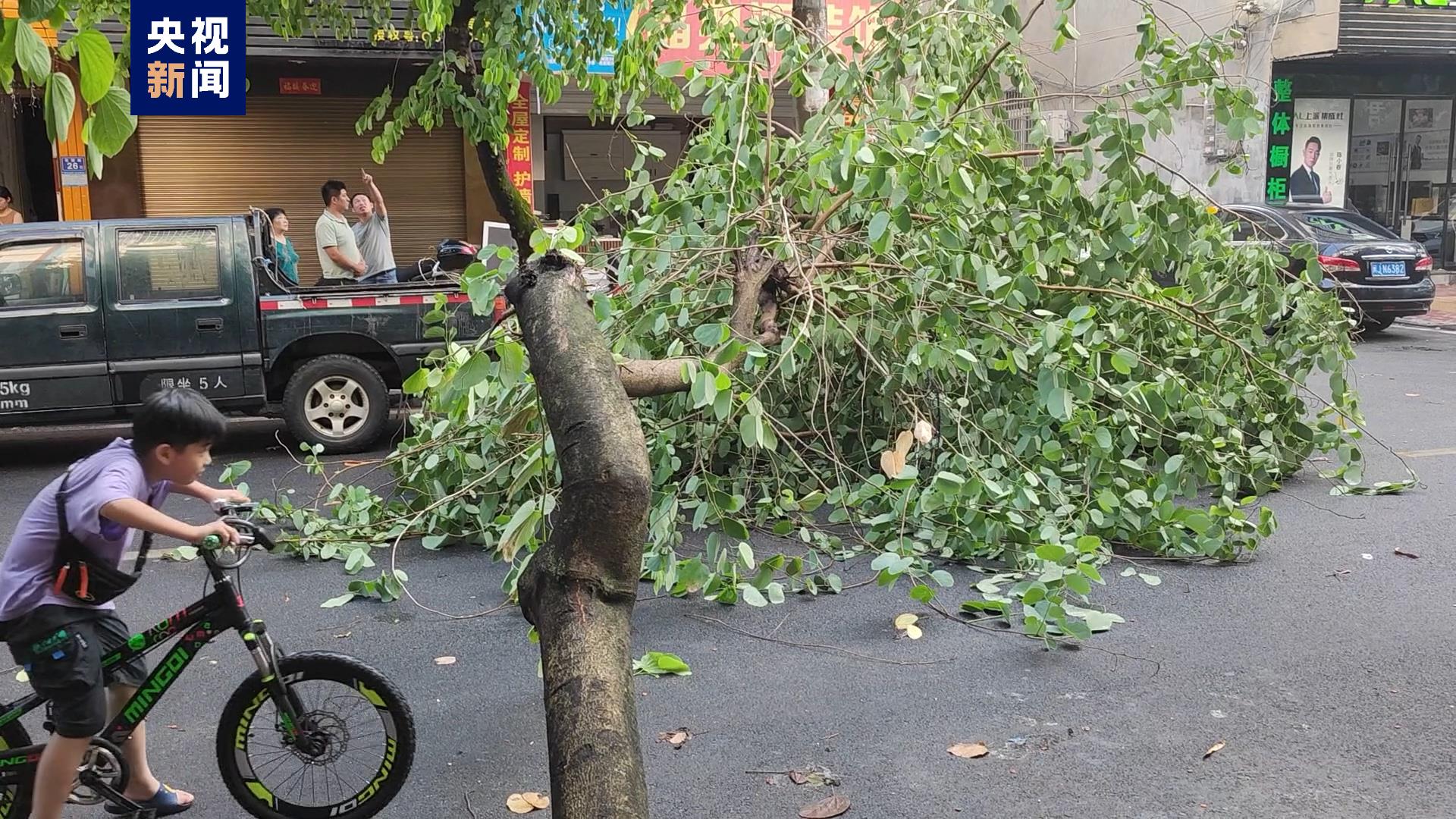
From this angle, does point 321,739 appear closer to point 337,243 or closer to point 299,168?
point 337,243

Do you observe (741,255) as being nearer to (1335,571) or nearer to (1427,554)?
(1335,571)

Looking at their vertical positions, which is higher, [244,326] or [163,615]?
[244,326]

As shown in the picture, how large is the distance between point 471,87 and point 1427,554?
7.89m

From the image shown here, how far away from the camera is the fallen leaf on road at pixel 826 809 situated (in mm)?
3609

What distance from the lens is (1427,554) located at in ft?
20.2

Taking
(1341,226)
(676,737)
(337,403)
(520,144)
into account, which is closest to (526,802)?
(676,737)

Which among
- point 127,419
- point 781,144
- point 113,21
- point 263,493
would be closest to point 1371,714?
point 781,144

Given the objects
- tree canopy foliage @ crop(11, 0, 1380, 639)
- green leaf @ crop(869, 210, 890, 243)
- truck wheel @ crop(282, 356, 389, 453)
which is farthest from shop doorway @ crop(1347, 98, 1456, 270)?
green leaf @ crop(869, 210, 890, 243)

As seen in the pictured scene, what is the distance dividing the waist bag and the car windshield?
14.7 m

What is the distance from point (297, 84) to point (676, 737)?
1366 centimetres

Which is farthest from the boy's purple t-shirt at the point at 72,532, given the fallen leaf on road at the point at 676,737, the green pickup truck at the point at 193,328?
the green pickup truck at the point at 193,328

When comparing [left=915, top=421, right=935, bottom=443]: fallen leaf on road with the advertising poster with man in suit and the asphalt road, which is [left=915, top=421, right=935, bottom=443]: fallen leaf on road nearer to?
the asphalt road

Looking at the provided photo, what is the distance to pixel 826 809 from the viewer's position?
143 inches

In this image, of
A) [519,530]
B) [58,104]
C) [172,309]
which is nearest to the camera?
[58,104]
